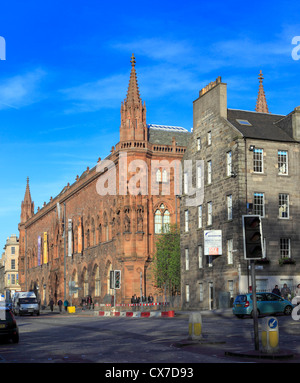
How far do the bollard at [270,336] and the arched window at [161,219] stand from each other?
170 feet

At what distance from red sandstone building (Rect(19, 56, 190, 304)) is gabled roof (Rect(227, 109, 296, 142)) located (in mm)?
17830

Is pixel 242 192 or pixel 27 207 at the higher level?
pixel 27 207

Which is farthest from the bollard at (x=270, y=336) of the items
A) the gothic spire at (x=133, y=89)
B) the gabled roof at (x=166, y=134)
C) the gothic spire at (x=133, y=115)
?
the gabled roof at (x=166, y=134)

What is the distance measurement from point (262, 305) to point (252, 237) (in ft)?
65.0

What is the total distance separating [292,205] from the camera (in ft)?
158

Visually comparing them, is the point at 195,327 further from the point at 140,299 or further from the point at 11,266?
the point at 11,266

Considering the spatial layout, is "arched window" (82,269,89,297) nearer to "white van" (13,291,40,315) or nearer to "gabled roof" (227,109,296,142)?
"white van" (13,291,40,315)

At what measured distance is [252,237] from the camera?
16.6 m

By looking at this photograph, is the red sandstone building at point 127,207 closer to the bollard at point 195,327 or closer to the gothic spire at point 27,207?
the bollard at point 195,327

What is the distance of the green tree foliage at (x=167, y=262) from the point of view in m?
64.1

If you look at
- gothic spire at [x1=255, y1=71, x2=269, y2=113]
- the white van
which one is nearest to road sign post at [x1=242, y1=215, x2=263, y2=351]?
the white van

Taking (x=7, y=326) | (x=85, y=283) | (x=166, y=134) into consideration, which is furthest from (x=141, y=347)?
(x=85, y=283)

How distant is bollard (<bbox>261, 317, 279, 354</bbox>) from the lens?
16.1m
